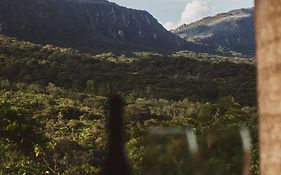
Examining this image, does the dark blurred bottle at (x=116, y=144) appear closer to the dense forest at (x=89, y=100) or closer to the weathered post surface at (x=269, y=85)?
the weathered post surface at (x=269, y=85)

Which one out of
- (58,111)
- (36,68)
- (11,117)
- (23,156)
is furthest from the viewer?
(36,68)

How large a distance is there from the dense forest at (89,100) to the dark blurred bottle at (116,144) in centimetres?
1836

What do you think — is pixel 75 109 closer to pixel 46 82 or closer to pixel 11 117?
pixel 46 82

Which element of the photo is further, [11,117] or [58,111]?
[58,111]

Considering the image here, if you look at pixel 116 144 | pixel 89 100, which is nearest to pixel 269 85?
pixel 116 144

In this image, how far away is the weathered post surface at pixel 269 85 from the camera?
122 centimetres

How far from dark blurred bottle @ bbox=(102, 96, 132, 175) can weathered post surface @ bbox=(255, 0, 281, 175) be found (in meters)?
0.68

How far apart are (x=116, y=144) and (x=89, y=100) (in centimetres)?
7924

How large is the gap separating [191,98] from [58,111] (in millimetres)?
31336

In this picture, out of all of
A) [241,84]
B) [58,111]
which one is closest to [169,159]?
[58,111]

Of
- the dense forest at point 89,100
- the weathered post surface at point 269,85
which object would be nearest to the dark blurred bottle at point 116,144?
the weathered post surface at point 269,85

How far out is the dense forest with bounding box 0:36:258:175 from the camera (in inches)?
1027

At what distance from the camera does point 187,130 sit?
59.2 inches

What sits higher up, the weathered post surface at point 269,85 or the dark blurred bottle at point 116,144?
the weathered post surface at point 269,85
